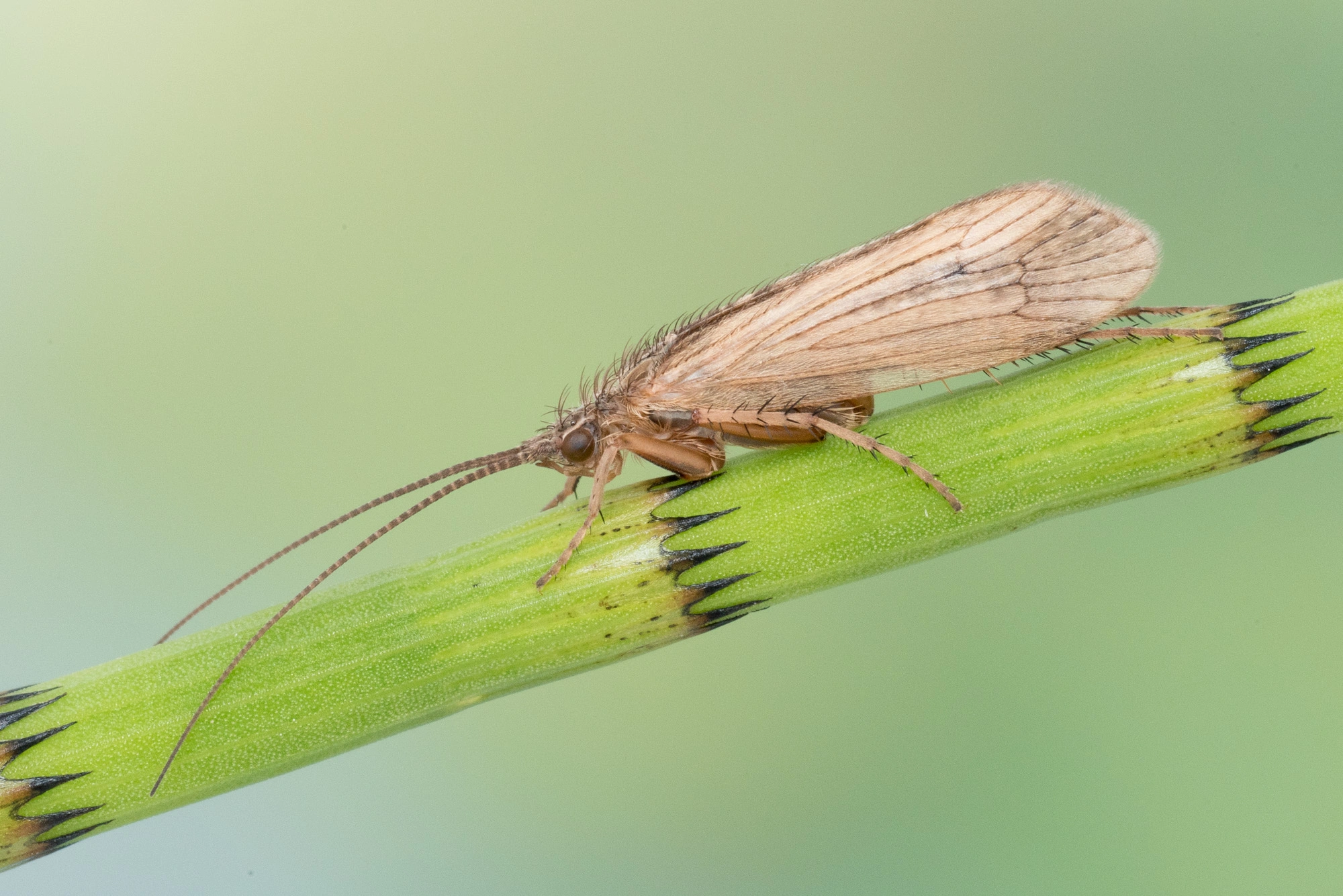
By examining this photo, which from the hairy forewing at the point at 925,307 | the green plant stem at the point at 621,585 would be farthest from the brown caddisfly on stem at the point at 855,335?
the green plant stem at the point at 621,585

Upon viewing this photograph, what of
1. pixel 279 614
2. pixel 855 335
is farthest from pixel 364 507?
pixel 855 335

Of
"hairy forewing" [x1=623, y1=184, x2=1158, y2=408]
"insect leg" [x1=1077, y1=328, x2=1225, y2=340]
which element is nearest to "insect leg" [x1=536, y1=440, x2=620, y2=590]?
"hairy forewing" [x1=623, y1=184, x2=1158, y2=408]

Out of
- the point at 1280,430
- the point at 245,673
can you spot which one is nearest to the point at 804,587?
the point at 1280,430

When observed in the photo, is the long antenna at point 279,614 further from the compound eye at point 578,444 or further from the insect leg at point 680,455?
the insect leg at point 680,455

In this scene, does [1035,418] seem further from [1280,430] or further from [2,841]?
[2,841]

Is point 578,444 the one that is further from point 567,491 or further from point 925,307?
point 925,307

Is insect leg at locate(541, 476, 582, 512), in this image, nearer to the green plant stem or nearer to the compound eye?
the compound eye

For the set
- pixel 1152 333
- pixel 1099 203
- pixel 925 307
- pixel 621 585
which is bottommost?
pixel 621 585

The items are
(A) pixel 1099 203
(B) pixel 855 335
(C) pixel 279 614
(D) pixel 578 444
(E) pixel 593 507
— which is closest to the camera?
(C) pixel 279 614
